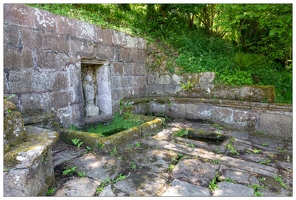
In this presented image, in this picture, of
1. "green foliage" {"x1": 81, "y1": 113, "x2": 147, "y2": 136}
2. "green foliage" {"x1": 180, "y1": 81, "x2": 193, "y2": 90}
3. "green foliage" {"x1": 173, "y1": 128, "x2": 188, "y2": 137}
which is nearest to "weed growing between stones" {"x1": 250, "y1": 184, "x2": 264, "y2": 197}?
"green foliage" {"x1": 173, "y1": 128, "x2": 188, "y2": 137}

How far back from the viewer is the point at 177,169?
2547 millimetres

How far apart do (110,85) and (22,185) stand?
3.35 meters

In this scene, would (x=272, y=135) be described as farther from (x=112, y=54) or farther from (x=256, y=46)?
(x=256, y=46)

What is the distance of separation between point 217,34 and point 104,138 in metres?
7.40

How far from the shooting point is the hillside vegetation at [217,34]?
4348mm

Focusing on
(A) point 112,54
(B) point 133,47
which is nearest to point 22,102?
(A) point 112,54

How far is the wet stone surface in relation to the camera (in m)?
2.08

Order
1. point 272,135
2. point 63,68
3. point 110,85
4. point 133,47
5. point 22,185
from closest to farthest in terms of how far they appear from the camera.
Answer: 1. point 22,185
2. point 63,68
3. point 272,135
4. point 110,85
5. point 133,47

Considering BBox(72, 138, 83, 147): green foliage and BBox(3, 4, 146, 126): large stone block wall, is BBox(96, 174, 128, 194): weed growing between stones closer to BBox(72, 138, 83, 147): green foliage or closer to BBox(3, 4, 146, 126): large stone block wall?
BBox(72, 138, 83, 147): green foliage

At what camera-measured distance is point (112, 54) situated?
477cm

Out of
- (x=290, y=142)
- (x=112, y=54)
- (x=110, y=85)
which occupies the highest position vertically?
(x=112, y=54)

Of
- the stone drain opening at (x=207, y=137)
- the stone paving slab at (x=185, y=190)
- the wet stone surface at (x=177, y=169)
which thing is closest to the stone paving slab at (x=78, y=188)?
the wet stone surface at (x=177, y=169)

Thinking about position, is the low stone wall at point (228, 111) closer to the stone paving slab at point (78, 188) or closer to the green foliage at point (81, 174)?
the green foliage at point (81, 174)

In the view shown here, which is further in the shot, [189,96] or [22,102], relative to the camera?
[189,96]
